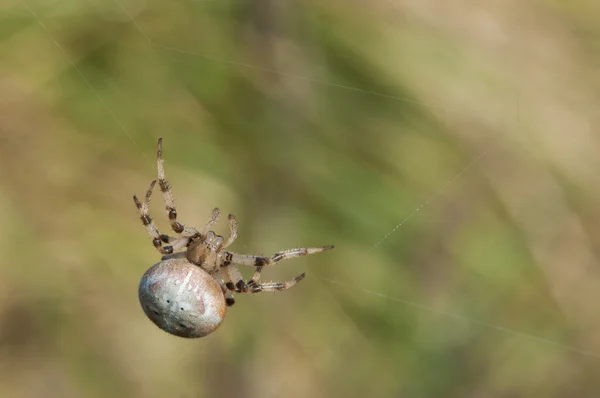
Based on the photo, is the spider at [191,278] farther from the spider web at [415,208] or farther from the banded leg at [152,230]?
the spider web at [415,208]

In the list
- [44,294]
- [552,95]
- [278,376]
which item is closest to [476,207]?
[552,95]

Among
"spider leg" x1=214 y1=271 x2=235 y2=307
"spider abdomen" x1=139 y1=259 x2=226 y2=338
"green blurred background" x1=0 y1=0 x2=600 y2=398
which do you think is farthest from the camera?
"green blurred background" x1=0 y1=0 x2=600 y2=398

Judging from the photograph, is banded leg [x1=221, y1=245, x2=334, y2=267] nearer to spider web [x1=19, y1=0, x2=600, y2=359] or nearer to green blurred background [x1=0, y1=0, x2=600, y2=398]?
green blurred background [x1=0, y1=0, x2=600, y2=398]

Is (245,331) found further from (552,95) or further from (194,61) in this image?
(552,95)

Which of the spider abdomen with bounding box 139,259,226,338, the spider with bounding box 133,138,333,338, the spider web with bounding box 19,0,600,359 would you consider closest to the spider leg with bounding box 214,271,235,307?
the spider with bounding box 133,138,333,338

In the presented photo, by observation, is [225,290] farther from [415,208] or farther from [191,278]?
[415,208]

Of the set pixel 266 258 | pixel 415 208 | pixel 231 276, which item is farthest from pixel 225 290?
pixel 415 208

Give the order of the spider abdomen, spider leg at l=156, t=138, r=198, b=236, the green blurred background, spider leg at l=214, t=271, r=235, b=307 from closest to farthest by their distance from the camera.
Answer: the spider abdomen → spider leg at l=156, t=138, r=198, b=236 → spider leg at l=214, t=271, r=235, b=307 → the green blurred background
